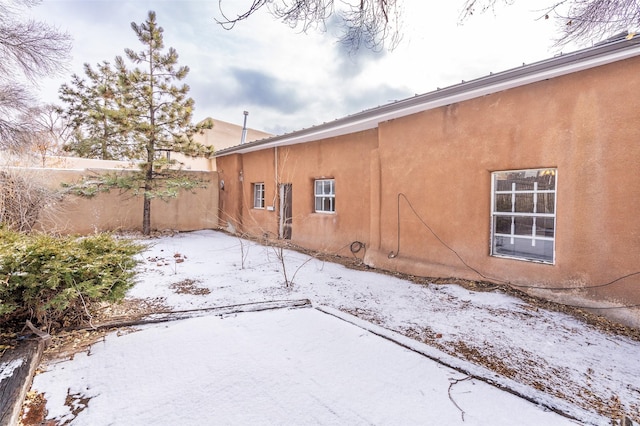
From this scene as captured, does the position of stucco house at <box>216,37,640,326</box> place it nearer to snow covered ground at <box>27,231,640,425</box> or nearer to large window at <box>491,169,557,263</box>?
large window at <box>491,169,557,263</box>

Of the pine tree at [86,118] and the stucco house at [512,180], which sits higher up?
the pine tree at [86,118]

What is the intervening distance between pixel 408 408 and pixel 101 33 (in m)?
11.9

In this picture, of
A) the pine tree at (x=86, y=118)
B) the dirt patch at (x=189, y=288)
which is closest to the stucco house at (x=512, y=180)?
the dirt patch at (x=189, y=288)

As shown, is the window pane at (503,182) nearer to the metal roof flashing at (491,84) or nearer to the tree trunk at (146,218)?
the metal roof flashing at (491,84)

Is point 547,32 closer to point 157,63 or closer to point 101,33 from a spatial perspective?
point 101,33

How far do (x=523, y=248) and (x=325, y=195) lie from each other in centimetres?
553

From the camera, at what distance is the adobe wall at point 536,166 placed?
4.14 meters

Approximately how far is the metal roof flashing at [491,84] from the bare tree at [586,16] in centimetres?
70

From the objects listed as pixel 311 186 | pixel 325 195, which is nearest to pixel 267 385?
pixel 325 195

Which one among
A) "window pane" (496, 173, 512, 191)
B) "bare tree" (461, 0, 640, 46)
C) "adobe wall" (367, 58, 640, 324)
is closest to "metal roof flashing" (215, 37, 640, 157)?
"adobe wall" (367, 58, 640, 324)

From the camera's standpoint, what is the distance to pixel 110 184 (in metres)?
11.0

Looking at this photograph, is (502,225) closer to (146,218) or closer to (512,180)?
(512,180)

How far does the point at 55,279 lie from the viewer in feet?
9.23

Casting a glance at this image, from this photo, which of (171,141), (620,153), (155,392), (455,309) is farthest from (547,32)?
(171,141)
